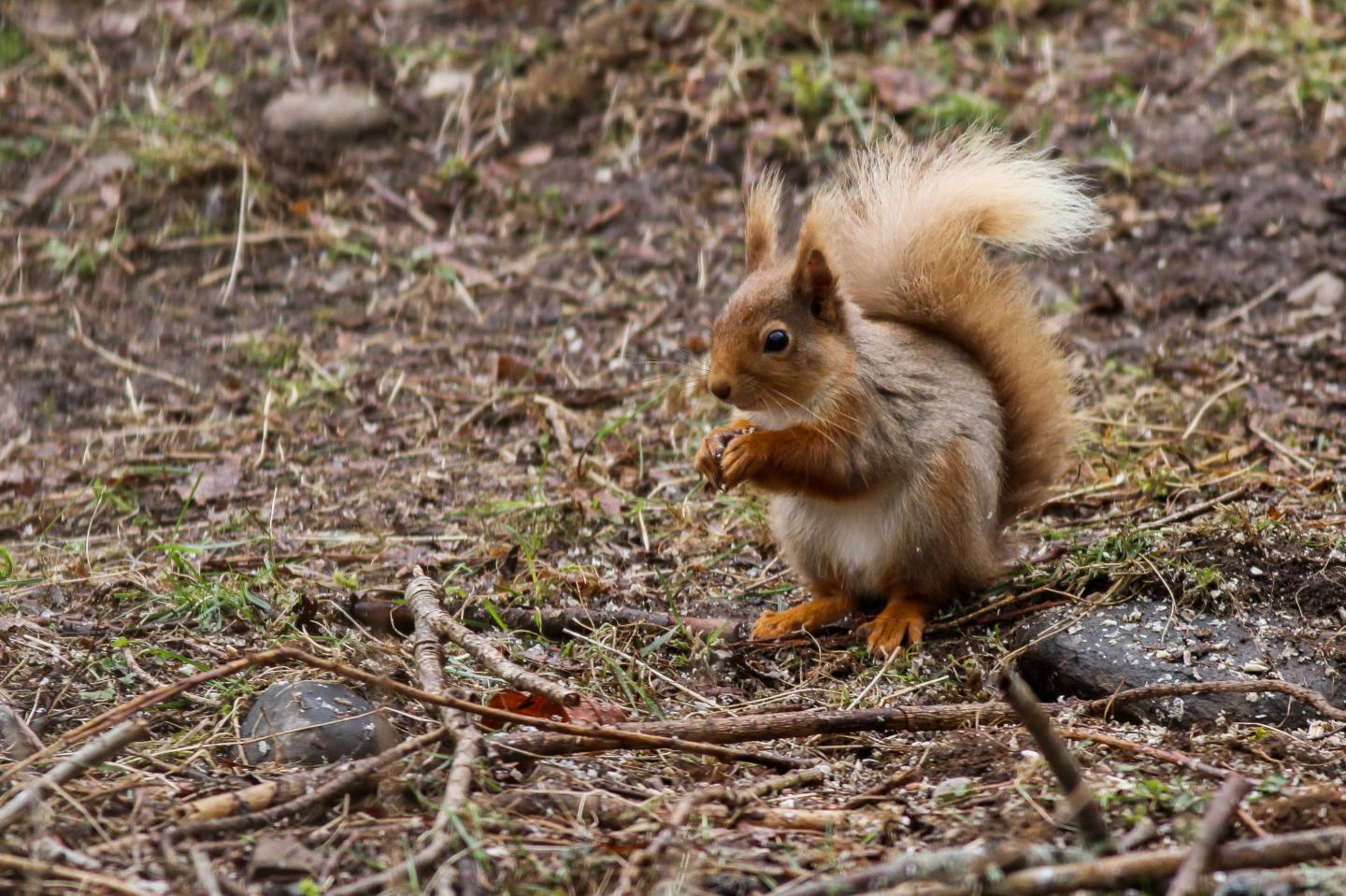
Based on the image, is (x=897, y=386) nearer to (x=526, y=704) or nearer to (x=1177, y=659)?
(x=1177, y=659)

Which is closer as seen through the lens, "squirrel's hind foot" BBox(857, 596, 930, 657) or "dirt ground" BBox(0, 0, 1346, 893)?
"dirt ground" BBox(0, 0, 1346, 893)

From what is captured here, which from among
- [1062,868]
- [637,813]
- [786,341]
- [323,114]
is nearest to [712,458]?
[786,341]

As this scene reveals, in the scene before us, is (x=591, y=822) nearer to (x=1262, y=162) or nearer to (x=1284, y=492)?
(x=1284, y=492)

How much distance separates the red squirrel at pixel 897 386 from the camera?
2691 millimetres

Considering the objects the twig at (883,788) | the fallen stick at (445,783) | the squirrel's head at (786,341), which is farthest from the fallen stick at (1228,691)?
the fallen stick at (445,783)

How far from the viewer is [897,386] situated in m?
2.73

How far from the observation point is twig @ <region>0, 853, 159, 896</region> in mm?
1535

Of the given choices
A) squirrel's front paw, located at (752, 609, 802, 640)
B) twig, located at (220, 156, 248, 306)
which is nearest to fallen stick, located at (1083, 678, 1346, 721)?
squirrel's front paw, located at (752, 609, 802, 640)

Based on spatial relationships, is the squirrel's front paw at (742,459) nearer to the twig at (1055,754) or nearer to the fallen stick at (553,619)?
the fallen stick at (553,619)

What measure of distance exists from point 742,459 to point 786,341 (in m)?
0.25

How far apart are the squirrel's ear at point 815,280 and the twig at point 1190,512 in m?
0.82

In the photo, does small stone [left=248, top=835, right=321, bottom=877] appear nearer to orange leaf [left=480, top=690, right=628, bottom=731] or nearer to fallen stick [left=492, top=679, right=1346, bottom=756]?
fallen stick [left=492, top=679, right=1346, bottom=756]

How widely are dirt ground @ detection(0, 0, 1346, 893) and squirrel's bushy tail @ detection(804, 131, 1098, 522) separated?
239 millimetres

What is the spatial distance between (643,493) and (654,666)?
0.96 m
